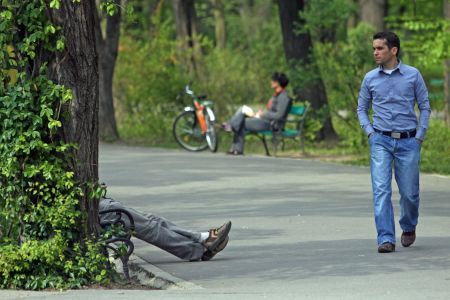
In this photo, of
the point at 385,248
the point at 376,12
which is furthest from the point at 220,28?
the point at 385,248

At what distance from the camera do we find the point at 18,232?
923cm

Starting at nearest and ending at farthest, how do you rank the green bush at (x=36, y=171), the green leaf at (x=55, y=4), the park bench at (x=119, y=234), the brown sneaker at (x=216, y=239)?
the green leaf at (x=55, y=4) → the green bush at (x=36, y=171) → the park bench at (x=119, y=234) → the brown sneaker at (x=216, y=239)

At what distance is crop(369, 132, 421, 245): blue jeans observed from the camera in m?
10.8

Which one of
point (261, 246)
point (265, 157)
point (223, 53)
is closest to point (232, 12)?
point (223, 53)

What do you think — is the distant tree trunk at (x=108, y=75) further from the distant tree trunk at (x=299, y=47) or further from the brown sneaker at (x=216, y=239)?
the brown sneaker at (x=216, y=239)

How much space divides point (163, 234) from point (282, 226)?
2.76 meters

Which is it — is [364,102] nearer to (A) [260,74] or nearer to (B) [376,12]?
(A) [260,74]

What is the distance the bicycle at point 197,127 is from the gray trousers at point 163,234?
43.5ft

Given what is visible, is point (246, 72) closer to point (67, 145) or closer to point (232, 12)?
point (67, 145)

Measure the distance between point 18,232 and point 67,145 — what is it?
0.68m

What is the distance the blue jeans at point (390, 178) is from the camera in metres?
10.8

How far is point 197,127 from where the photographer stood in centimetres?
2470

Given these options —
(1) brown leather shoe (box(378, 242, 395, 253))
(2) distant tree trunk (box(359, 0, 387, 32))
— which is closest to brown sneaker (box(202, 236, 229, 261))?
(1) brown leather shoe (box(378, 242, 395, 253))

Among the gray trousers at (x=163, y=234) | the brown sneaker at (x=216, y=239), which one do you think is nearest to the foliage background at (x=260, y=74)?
the brown sneaker at (x=216, y=239)
